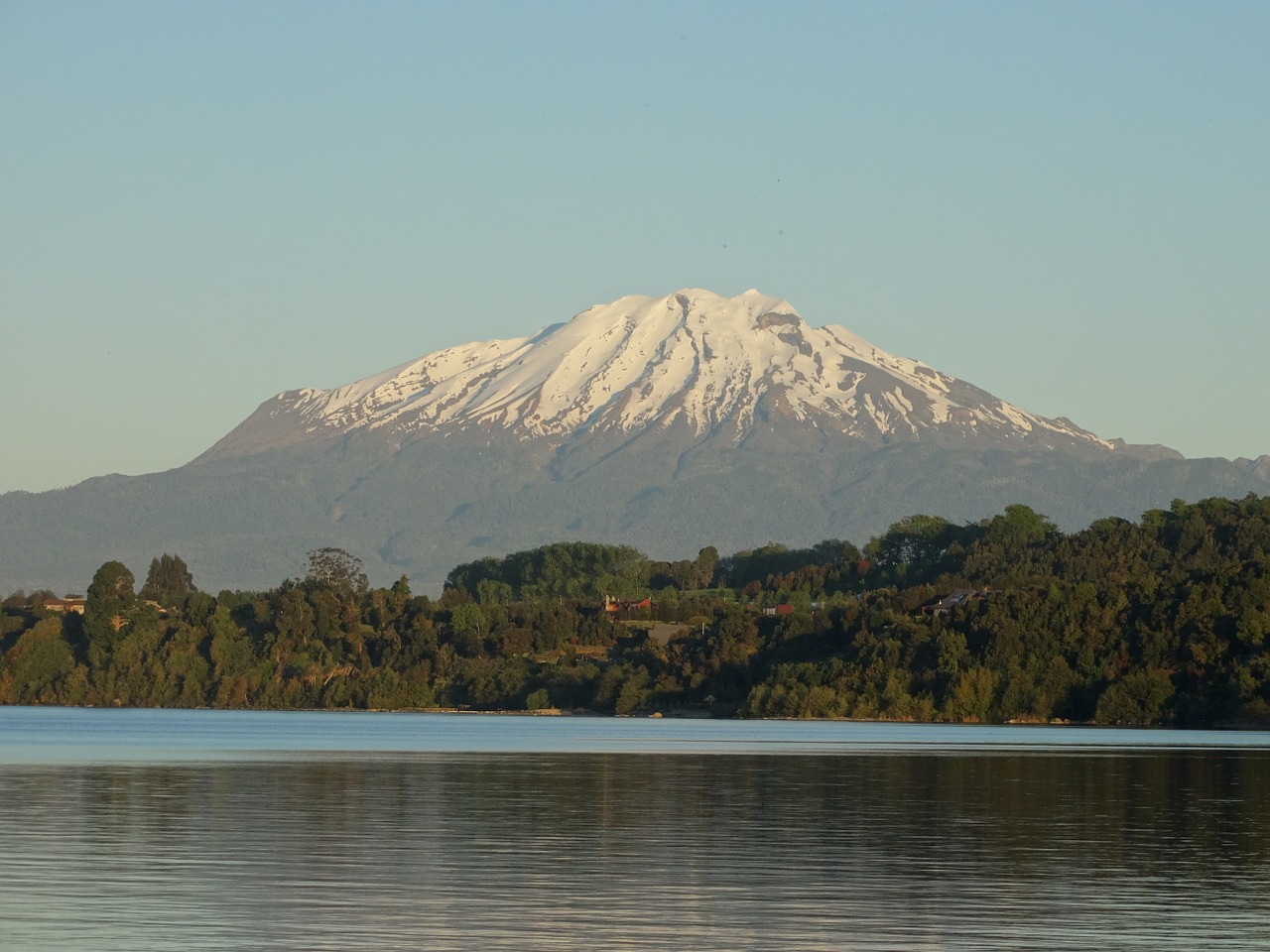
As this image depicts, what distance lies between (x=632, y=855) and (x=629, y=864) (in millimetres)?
1974

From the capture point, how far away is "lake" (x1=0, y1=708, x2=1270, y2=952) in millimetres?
35969

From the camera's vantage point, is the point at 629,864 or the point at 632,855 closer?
the point at 629,864

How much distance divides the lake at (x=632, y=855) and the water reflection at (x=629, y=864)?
11 centimetres

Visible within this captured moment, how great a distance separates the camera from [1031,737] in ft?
456

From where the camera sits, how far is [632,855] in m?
47.9

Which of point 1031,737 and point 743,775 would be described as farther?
point 1031,737

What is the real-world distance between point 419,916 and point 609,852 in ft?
38.0

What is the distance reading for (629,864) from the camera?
151ft

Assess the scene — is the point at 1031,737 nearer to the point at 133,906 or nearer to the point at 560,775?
the point at 560,775

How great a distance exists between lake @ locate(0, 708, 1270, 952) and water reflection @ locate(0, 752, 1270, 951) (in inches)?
4.2

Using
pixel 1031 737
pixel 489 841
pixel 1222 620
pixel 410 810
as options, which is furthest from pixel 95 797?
pixel 1222 620

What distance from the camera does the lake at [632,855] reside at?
3597cm

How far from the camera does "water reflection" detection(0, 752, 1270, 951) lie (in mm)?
35812

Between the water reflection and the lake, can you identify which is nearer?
the water reflection
